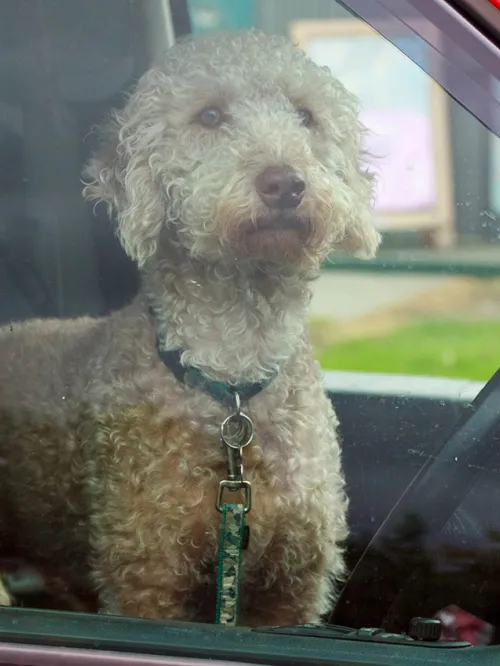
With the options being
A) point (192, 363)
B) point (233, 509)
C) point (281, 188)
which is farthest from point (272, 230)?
point (233, 509)

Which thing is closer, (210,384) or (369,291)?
(369,291)

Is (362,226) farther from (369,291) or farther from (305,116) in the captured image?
(305,116)

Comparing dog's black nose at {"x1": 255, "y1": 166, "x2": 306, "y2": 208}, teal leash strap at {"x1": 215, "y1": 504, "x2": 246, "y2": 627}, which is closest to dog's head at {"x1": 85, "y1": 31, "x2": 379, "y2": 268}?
dog's black nose at {"x1": 255, "y1": 166, "x2": 306, "y2": 208}

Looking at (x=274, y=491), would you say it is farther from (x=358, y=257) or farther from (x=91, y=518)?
(x=358, y=257)

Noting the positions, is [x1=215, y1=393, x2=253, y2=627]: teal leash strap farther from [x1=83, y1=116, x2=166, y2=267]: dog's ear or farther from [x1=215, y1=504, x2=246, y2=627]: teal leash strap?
[x1=83, y1=116, x2=166, y2=267]: dog's ear

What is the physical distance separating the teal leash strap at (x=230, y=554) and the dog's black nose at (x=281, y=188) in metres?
0.58

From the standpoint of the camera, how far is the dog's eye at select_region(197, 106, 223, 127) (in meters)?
1.85

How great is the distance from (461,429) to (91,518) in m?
0.74

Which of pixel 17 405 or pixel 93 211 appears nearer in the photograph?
pixel 93 211

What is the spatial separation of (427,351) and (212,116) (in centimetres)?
59

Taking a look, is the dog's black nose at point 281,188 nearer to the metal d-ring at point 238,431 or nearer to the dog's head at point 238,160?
the dog's head at point 238,160

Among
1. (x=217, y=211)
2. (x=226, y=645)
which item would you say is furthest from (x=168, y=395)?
(x=226, y=645)

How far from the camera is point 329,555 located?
1.92 meters

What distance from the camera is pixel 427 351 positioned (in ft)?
5.70
